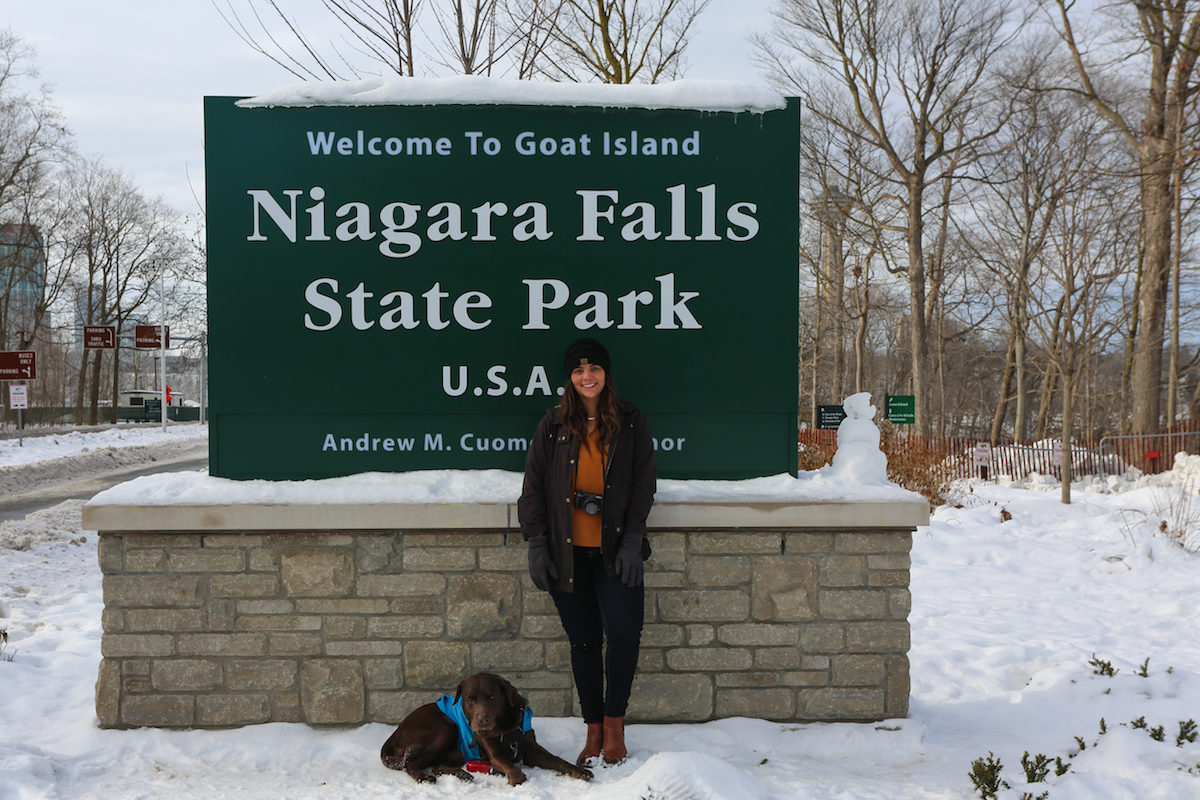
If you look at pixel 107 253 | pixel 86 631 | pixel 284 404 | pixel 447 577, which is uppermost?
pixel 107 253

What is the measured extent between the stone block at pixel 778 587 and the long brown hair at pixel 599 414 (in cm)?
101

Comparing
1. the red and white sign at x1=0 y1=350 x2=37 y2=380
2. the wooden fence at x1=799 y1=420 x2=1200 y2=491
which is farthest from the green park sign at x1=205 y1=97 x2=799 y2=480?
the red and white sign at x1=0 y1=350 x2=37 y2=380

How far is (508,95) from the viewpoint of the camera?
159 inches

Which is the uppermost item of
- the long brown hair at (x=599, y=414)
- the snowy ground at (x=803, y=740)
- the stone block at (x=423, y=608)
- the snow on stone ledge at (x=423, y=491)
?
the long brown hair at (x=599, y=414)

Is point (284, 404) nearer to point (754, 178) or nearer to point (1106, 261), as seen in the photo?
point (754, 178)

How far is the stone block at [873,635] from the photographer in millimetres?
3932

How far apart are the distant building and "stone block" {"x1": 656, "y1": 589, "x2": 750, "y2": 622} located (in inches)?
1189

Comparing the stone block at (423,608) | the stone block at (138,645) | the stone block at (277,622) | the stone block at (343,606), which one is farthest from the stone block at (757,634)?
the stone block at (138,645)

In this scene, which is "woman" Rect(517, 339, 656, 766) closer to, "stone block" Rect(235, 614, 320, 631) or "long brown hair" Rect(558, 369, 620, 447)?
"long brown hair" Rect(558, 369, 620, 447)

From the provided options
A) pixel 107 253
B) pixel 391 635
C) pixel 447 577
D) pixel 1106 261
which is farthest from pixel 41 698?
pixel 107 253

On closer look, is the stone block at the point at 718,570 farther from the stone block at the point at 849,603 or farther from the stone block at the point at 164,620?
the stone block at the point at 164,620

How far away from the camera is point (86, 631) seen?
5.37 metres

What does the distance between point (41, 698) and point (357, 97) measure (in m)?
3.35

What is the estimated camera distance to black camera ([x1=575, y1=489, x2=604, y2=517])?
3.46 metres
